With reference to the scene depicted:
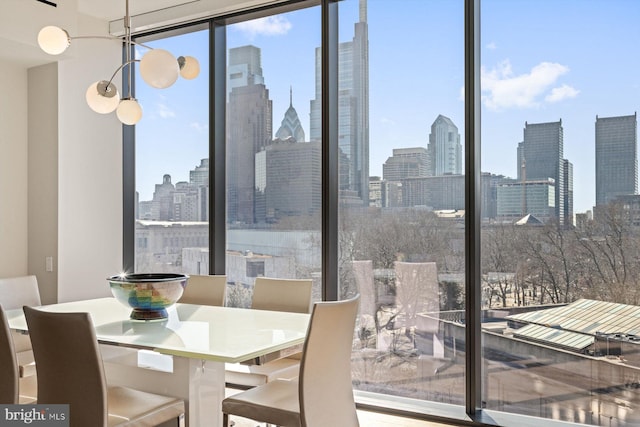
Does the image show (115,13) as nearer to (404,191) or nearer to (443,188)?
(404,191)

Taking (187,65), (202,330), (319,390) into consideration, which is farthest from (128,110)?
(319,390)

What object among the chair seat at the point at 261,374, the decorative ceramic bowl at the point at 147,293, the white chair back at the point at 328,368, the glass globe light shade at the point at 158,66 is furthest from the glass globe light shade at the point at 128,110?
the white chair back at the point at 328,368

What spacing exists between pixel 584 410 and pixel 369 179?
1818mm

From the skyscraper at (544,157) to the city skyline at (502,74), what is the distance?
41 mm

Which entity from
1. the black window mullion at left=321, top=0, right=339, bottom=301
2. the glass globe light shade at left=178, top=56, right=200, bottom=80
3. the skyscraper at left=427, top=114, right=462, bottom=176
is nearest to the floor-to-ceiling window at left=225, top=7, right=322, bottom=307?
the black window mullion at left=321, top=0, right=339, bottom=301

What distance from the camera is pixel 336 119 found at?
13.0ft

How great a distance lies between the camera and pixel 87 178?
450 cm

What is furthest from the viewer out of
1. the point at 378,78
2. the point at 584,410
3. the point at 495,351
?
the point at 378,78

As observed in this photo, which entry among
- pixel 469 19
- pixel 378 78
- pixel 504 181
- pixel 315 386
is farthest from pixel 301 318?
pixel 469 19

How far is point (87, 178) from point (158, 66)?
7.45ft

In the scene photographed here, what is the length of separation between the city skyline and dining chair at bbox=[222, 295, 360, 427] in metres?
1.62

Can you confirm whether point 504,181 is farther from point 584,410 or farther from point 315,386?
point 315,386

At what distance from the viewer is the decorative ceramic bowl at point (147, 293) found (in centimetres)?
270

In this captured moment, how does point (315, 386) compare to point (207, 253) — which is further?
point (207, 253)
